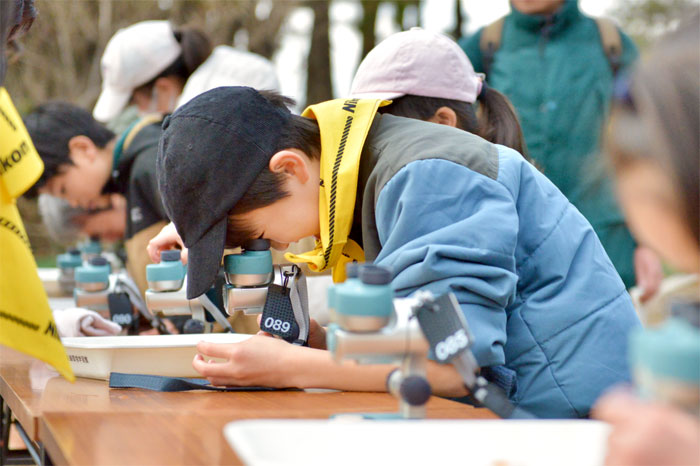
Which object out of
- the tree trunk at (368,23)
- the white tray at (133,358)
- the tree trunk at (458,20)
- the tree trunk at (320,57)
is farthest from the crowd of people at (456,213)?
the tree trunk at (368,23)

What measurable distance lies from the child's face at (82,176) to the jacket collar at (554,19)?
1728 mm

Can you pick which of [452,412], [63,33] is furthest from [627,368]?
[63,33]

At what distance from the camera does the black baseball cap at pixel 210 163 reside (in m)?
1.64

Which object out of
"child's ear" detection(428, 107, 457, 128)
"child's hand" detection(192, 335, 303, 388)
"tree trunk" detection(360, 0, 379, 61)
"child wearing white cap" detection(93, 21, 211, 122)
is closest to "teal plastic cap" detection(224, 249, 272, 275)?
"child's hand" detection(192, 335, 303, 388)

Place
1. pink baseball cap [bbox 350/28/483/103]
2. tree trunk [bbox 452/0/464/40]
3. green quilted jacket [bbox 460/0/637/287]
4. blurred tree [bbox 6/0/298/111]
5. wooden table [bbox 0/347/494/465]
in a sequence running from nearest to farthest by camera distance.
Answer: wooden table [bbox 0/347/494/465] → pink baseball cap [bbox 350/28/483/103] → green quilted jacket [bbox 460/0/637/287] → tree trunk [bbox 452/0/464/40] → blurred tree [bbox 6/0/298/111]

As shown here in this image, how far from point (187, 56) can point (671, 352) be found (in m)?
3.38

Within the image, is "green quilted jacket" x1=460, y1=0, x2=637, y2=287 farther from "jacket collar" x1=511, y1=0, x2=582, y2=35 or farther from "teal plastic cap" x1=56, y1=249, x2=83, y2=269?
"teal plastic cap" x1=56, y1=249, x2=83, y2=269

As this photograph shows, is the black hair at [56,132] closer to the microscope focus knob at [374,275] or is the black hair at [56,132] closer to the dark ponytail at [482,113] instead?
the dark ponytail at [482,113]

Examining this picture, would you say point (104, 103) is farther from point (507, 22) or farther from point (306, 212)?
point (306, 212)

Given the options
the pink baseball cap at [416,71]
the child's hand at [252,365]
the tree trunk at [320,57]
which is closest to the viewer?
the child's hand at [252,365]

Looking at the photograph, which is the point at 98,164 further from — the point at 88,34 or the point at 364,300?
the point at 88,34

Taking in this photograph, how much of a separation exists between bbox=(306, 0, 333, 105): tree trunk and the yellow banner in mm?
6974

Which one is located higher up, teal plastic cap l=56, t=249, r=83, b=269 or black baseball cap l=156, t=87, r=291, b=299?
black baseball cap l=156, t=87, r=291, b=299

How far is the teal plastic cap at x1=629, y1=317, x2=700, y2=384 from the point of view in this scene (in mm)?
815
